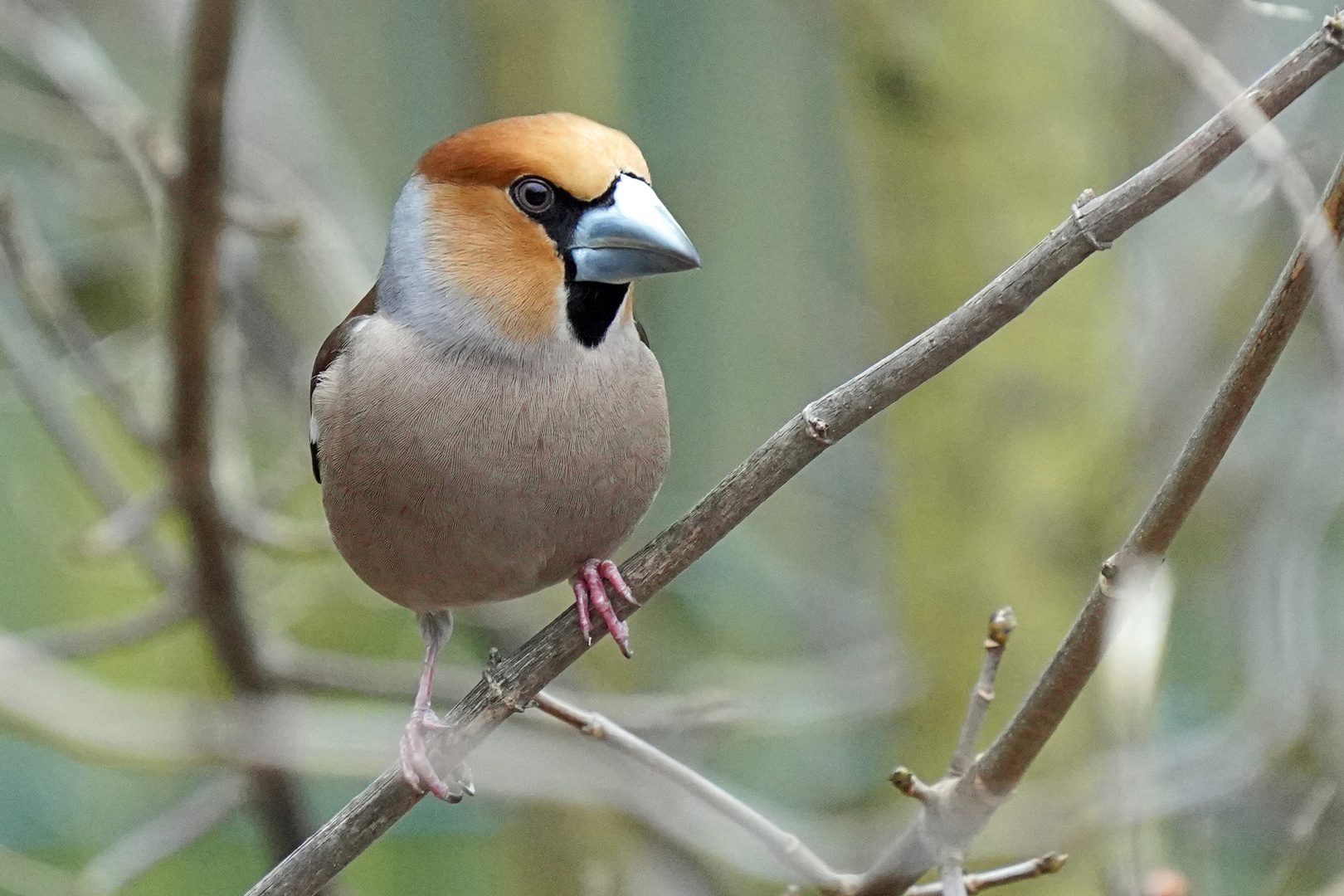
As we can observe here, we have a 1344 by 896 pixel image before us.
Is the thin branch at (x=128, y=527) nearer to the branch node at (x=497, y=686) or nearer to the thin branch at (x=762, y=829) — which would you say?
the branch node at (x=497, y=686)

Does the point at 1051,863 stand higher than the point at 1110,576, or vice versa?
the point at 1110,576

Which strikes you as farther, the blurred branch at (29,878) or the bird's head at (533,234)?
the blurred branch at (29,878)

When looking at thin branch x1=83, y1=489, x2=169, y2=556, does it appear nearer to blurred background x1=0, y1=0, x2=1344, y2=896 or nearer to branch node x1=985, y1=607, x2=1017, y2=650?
blurred background x1=0, y1=0, x2=1344, y2=896

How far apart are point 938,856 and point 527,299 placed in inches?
40.1

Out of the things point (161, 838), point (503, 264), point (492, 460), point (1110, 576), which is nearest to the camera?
point (1110, 576)

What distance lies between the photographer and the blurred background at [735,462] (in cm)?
307

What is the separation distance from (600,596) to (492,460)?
252 millimetres

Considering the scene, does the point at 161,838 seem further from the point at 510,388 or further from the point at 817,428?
the point at 817,428

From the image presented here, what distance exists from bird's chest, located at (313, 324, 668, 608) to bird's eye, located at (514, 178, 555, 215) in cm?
23

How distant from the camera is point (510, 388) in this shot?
211 centimetres

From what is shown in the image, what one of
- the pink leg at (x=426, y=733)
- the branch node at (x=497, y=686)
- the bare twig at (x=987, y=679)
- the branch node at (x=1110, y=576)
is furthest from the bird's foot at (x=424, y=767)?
the branch node at (x=1110, y=576)

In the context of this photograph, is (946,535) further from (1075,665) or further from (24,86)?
(24,86)

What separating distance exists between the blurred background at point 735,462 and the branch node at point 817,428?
74 cm

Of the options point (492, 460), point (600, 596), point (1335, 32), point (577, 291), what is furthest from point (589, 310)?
point (1335, 32)
